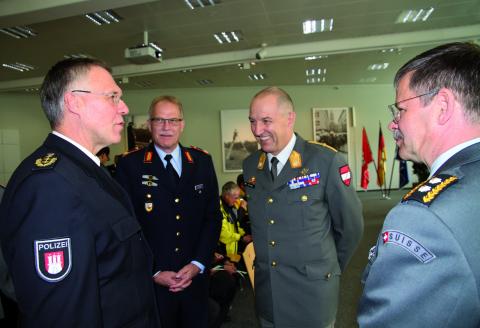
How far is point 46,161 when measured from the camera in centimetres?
104

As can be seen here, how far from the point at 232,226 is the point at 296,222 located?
233 cm

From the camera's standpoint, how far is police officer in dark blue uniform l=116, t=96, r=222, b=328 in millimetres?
1902

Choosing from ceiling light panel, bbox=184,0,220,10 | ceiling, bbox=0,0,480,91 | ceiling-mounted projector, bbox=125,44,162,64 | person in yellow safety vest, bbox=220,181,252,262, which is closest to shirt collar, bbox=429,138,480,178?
person in yellow safety vest, bbox=220,181,252,262

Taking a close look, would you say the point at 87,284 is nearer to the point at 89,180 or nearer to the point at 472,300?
the point at 89,180

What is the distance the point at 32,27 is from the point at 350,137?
10.4m

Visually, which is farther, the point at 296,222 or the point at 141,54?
the point at 141,54

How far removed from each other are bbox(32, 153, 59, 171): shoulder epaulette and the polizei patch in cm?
22

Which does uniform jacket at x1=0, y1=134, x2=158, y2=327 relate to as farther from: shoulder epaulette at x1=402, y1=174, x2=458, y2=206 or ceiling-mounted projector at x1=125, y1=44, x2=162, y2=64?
ceiling-mounted projector at x1=125, y1=44, x2=162, y2=64

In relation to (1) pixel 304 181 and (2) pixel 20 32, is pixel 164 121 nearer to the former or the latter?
(1) pixel 304 181

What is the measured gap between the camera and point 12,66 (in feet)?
28.6

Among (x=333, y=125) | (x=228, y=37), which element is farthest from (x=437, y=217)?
(x=333, y=125)

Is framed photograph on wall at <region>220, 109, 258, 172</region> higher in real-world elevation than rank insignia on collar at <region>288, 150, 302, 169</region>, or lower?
higher

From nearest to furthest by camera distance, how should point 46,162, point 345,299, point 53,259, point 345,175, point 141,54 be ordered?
point 53,259
point 46,162
point 345,175
point 345,299
point 141,54

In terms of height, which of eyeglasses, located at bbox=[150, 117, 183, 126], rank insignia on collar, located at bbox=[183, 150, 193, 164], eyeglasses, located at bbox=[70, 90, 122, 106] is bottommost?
rank insignia on collar, located at bbox=[183, 150, 193, 164]
